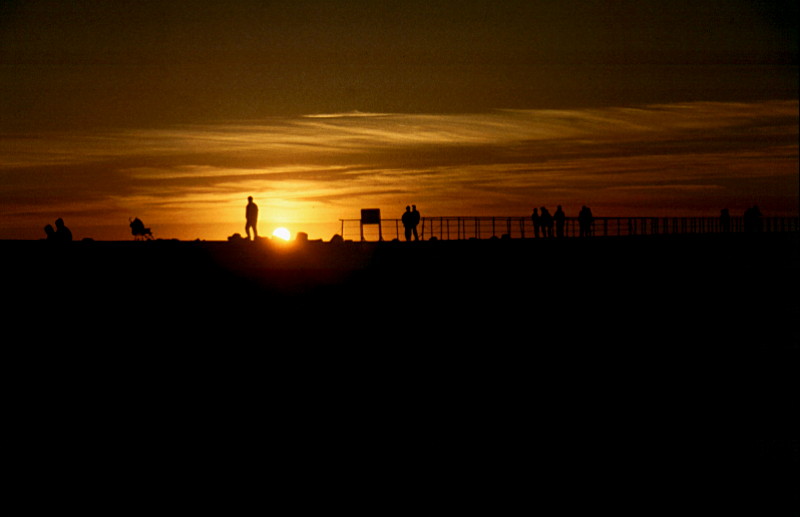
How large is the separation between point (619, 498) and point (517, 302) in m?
17.7

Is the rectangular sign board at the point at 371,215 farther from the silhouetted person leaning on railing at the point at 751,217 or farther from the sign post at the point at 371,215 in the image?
the silhouetted person leaning on railing at the point at 751,217

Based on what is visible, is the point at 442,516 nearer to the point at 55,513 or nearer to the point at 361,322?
the point at 55,513

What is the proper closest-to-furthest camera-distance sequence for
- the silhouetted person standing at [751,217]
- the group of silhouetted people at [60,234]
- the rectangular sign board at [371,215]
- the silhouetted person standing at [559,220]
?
the group of silhouetted people at [60,234] → the rectangular sign board at [371,215] → the silhouetted person standing at [559,220] → the silhouetted person standing at [751,217]

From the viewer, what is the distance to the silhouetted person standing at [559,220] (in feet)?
195

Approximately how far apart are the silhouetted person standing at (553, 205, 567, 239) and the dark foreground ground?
81.9ft

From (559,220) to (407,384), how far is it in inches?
1753

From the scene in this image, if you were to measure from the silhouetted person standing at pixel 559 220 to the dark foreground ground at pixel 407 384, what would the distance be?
81.9 feet

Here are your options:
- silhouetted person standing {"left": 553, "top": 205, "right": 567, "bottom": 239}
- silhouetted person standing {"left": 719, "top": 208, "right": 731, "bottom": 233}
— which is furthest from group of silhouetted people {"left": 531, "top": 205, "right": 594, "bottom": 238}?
silhouetted person standing {"left": 719, "top": 208, "right": 731, "bottom": 233}

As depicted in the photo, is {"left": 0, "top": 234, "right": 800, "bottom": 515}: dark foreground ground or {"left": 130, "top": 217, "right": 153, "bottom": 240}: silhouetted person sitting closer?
{"left": 0, "top": 234, "right": 800, "bottom": 515}: dark foreground ground

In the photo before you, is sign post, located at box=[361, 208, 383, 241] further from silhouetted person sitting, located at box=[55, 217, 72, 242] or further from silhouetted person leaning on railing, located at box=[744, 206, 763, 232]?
silhouetted person leaning on railing, located at box=[744, 206, 763, 232]

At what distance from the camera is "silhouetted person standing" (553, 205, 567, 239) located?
59.3 m

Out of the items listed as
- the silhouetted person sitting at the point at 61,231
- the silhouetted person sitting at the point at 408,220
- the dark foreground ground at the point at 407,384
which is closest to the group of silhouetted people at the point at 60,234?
the silhouetted person sitting at the point at 61,231

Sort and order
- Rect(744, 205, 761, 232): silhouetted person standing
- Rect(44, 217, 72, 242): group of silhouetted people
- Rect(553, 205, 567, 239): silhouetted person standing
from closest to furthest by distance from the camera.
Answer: Rect(44, 217, 72, 242): group of silhouetted people < Rect(553, 205, 567, 239): silhouetted person standing < Rect(744, 205, 761, 232): silhouetted person standing

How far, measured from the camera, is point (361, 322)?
2375 cm
